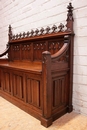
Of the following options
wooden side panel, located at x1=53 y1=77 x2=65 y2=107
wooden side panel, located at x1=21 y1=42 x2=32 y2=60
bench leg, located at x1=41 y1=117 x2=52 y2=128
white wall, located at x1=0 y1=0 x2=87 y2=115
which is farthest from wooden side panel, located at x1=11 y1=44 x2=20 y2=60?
bench leg, located at x1=41 y1=117 x2=52 y2=128

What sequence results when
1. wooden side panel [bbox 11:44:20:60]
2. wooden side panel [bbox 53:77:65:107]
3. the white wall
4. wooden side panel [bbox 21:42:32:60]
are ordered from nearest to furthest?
wooden side panel [bbox 53:77:65:107], the white wall, wooden side panel [bbox 21:42:32:60], wooden side panel [bbox 11:44:20:60]

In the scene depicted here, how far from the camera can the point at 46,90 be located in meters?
1.46

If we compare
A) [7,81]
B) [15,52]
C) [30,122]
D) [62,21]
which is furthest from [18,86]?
[62,21]

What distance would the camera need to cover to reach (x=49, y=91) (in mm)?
1490

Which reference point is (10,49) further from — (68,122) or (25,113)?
(68,122)

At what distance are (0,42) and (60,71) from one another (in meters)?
2.71

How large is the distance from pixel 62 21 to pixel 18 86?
1217 millimetres

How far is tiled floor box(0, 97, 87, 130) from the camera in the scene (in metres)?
1.49

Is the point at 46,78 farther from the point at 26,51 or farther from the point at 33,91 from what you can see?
the point at 26,51

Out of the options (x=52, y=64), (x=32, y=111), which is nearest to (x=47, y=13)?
(x=52, y=64)

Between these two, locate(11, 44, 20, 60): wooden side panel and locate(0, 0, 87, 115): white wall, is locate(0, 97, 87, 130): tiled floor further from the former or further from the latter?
locate(11, 44, 20, 60): wooden side panel

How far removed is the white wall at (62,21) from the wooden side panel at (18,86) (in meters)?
0.78

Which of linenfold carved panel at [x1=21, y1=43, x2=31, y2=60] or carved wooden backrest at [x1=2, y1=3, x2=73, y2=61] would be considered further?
linenfold carved panel at [x1=21, y1=43, x2=31, y2=60]

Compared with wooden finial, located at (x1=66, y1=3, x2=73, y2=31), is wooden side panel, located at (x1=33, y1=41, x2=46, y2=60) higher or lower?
lower
